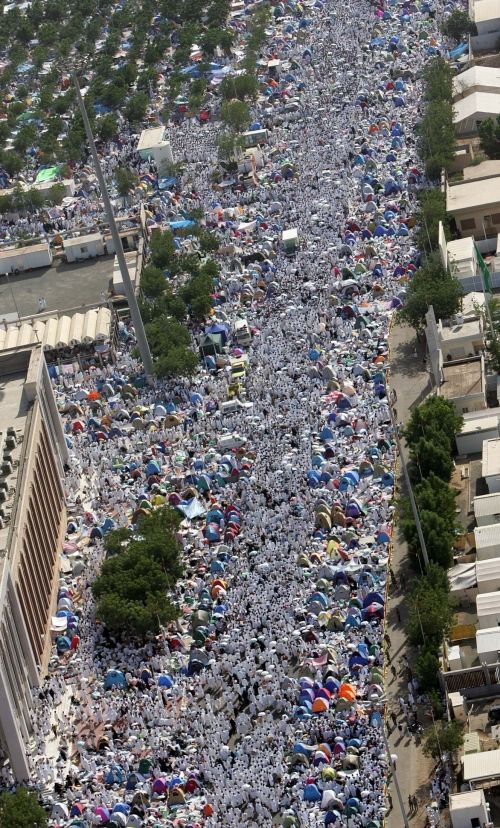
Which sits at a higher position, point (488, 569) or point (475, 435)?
point (475, 435)

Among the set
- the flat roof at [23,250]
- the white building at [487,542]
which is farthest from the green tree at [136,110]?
the white building at [487,542]

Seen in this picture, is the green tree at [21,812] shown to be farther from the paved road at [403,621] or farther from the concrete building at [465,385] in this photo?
the concrete building at [465,385]

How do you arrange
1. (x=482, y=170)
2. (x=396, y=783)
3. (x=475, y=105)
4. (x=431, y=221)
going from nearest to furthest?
(x=396, y=783), (x=431, y=221), (x=482, y=170), (x=475, y=105)

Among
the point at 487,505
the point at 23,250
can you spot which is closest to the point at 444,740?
the point at 487,505

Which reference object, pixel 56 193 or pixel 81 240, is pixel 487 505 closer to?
pixel 81 240

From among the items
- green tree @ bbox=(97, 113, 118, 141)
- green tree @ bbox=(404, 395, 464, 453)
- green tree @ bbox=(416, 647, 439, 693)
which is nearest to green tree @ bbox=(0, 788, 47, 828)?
green tree @ bbox=(416, 647, 439, 693)

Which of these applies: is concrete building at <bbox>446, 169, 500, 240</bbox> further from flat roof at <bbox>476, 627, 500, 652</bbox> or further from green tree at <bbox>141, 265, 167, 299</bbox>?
flat roof at <bbox>476, 627, 500, 652</bbox>
